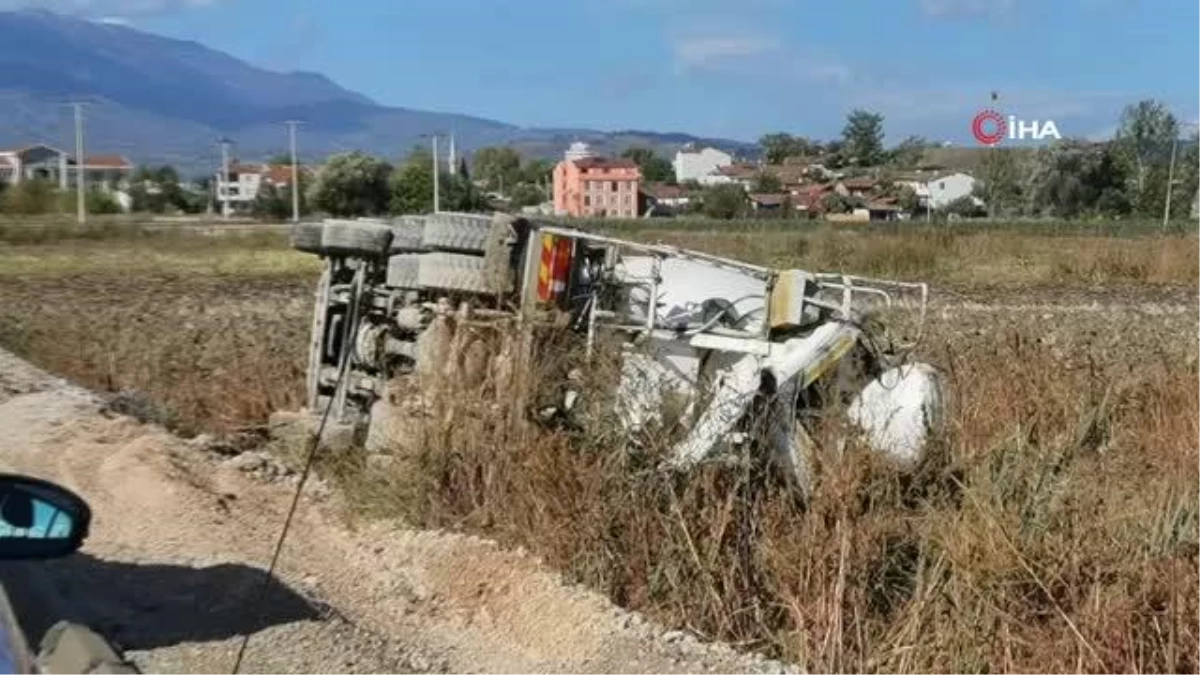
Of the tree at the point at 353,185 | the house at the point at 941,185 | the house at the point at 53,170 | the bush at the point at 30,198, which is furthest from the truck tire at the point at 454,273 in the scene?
the house at the point at 941,185

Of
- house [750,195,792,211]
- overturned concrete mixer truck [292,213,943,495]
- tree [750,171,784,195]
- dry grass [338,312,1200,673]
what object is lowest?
house [750,195,792,211]

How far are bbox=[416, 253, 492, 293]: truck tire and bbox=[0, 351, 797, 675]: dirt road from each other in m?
1.35

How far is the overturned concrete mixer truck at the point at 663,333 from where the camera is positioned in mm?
7906

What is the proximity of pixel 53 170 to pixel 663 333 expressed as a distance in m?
90.6

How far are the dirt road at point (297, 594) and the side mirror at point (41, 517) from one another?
1.89 meters

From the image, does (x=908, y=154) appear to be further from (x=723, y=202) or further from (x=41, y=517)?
(x=41, y=517)

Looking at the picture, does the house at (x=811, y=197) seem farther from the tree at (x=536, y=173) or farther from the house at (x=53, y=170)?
the house at (x=53, y=170)

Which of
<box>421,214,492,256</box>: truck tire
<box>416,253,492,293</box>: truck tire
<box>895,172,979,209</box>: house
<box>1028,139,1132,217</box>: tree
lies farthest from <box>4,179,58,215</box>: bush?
<box>895,172,979,209</box>: house

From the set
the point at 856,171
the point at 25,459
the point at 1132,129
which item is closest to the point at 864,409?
the point at 25,459

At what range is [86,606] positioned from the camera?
6.75 m

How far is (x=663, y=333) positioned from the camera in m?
8.61

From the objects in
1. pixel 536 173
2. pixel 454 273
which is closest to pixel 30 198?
pixel 536 173

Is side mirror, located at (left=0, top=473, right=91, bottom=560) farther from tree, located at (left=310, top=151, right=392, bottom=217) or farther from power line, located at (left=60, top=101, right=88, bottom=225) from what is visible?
power line, located at (left=60, top=101, right=88, bottom=225)

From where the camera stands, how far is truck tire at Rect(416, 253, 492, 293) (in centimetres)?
891
